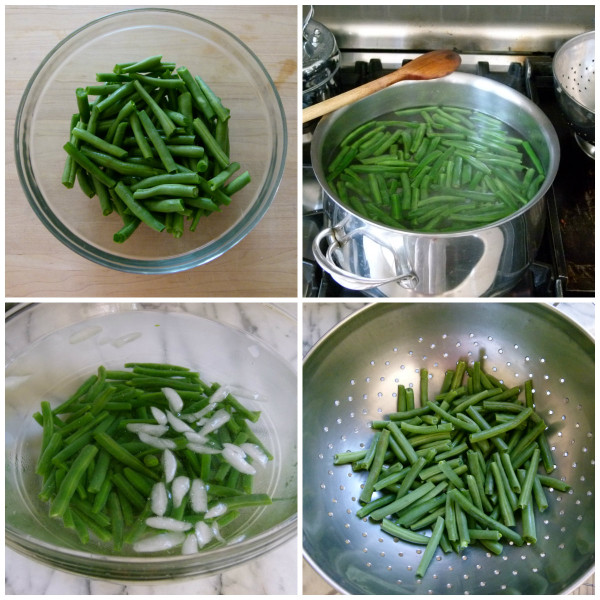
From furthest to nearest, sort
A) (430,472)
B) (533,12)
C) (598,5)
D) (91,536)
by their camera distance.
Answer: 1. (533,12)
2. (598,5)
3. (430,472)
4. (91,536)

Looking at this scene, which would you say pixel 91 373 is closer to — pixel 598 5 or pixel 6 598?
pixel 6 598

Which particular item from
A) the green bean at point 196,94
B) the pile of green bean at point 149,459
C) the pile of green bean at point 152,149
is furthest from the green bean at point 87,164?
the pile of green bean at point 149,459

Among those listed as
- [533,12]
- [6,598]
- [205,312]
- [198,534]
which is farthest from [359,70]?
[6,598]

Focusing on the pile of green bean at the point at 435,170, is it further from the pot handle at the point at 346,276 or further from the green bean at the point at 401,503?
the green bean at the point at 401,503

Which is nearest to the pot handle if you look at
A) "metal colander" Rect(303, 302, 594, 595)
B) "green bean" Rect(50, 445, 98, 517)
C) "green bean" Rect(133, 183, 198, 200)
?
"metal colander" Rect(303, 302, 594, 595)

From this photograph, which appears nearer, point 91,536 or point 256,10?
point 91,536

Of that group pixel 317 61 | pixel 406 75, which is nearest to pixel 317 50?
pixel 317 61

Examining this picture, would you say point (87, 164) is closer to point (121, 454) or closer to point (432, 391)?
point (121, 454)

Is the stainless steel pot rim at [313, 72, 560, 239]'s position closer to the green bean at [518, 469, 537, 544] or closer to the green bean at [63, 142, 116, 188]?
the green bean at [63, 142, 116, 188]
